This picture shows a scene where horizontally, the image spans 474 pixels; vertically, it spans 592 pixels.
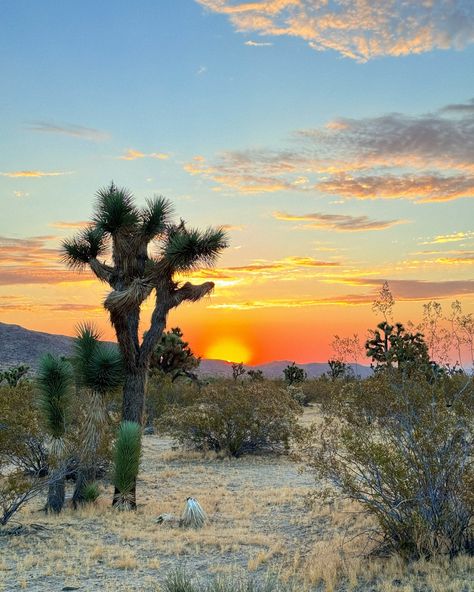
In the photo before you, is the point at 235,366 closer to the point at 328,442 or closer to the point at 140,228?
the point at 140,228

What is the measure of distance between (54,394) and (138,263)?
3319mm

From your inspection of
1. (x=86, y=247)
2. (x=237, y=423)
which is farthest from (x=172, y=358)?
(x=86, y=247)

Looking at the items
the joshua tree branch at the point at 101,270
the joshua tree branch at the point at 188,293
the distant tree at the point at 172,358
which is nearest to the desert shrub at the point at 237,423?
the joshua tree branch at the point at 188,293

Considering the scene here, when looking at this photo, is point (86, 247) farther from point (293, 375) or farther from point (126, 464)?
point (293, 375)

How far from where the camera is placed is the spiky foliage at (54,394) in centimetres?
1270

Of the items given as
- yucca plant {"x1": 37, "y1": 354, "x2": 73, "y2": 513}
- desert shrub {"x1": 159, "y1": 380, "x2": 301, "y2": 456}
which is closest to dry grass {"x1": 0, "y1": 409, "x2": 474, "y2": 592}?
yucca plant {"x1": 37, "y1": 354, "x2": 73, "y2": 513}

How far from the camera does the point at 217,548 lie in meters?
9.74

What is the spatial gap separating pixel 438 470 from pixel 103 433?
7.84 metres

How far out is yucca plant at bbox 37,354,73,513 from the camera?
12586 millimetres

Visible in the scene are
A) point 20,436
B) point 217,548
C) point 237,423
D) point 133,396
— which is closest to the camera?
point 217,548

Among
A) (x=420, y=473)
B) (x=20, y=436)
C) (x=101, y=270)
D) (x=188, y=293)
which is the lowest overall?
(x=20, y=436)

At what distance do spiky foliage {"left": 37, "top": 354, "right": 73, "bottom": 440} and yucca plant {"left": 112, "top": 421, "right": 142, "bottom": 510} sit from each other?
117cm

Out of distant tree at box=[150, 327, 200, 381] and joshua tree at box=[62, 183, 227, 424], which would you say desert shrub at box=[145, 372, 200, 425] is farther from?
joshua tree at box=[62, 183, 227, 424]

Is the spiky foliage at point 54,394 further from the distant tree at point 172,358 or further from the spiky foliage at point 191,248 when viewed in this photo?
the distant tree at point 172,358
